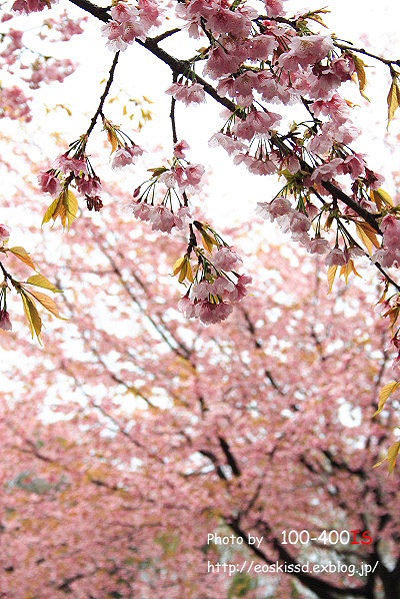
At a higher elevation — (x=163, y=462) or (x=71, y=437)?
(x=71, y=437)

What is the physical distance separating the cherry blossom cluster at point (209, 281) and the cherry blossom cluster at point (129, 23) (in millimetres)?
333

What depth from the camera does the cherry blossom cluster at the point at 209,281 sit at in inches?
43.9

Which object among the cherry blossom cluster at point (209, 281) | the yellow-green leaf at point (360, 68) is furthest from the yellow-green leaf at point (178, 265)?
the yellow-green leaf at point (360, 68)

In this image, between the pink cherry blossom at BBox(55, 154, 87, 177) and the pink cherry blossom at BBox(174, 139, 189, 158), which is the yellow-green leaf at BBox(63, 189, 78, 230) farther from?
the pink cherry blossom at BBox(174, 139, 189, 158)

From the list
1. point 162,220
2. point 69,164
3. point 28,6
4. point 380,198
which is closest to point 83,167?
point 69,164

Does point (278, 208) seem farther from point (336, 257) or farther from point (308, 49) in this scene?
point (308, 49)

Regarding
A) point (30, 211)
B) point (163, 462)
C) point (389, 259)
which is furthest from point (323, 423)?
point (389, 259)

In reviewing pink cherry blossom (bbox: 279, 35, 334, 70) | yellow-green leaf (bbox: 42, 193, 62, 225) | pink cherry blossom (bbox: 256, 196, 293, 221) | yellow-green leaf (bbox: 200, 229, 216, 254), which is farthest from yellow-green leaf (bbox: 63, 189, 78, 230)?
pink cherry blossom (bbox: 279, 35, 334, 70)

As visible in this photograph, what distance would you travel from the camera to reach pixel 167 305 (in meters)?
5.19

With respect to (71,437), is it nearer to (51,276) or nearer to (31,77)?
(51,276)

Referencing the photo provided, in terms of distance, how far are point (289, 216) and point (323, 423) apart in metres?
4.10

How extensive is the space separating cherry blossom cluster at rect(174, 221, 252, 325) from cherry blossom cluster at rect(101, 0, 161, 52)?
1.09 feet

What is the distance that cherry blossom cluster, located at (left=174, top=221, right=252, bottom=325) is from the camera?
1.11 meters

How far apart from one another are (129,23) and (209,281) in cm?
46
